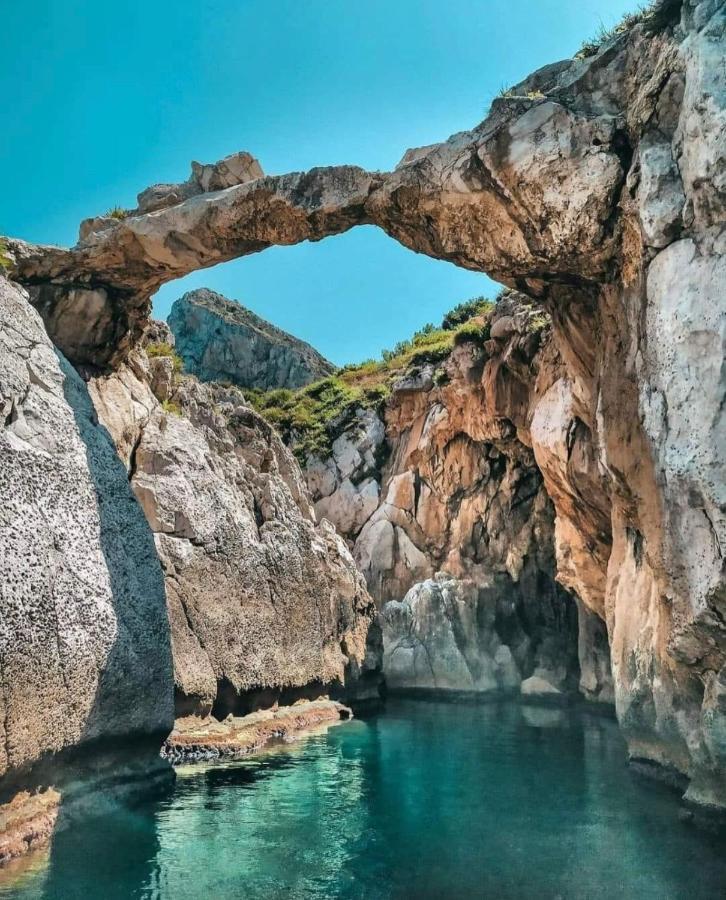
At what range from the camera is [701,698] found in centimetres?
1199

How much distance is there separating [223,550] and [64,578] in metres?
7.74

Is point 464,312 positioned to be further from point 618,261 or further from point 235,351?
point 618,261

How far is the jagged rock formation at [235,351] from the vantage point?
190 ft

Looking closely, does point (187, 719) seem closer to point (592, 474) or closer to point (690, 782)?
point (690, 782)

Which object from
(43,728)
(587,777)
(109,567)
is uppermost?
(109,567)

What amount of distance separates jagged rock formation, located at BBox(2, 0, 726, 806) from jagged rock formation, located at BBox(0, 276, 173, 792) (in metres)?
5.21

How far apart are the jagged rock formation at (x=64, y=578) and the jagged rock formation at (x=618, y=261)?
17.1ft

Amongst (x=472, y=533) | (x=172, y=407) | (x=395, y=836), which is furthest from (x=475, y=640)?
(x=395, y=836)

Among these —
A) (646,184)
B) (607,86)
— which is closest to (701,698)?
(646,184)

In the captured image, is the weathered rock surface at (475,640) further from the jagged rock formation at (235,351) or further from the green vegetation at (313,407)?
the jagged rock formation at (235,351)

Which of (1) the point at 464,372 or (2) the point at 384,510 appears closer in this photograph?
(1) the point at 464,372

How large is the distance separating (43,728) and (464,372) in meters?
23.5

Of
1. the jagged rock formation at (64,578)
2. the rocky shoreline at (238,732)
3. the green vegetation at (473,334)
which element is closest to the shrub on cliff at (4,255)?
the jagged rock formation at (64,578)

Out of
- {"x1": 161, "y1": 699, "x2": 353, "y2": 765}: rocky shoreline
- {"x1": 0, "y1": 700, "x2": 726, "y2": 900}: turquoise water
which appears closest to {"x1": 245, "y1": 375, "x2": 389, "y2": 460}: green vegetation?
{"x1": 161, "y1": 699, "x2": 353, "y2": 765}: rocky shoreline
